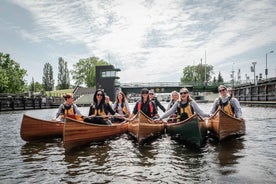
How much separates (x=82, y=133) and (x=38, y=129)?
310 centimetres

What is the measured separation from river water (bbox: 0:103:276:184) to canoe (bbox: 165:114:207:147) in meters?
0.31

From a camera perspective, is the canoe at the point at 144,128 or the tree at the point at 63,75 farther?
the tree at the point at 63,75

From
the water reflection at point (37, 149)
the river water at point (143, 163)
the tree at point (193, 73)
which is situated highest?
the tree at point (193, 73)

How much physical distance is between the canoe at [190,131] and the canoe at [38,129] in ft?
15.9

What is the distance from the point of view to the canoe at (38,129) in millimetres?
10688

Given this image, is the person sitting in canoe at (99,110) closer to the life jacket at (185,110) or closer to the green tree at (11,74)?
the life jacket at (185,110)

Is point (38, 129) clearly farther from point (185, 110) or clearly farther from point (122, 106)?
point (185, 110)

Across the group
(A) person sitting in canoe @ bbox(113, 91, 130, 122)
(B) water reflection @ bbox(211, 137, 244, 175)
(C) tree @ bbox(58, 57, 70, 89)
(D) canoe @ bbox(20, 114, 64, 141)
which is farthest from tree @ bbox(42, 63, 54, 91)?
(B) water reflection @ bbox(211, 137, 244, 175)

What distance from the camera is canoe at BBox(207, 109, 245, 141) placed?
29.9 feet

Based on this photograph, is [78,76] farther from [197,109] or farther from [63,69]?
[197,109]

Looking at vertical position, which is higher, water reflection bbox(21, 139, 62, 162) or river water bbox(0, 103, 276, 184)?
river water bbox(0, 103, 276, 184)

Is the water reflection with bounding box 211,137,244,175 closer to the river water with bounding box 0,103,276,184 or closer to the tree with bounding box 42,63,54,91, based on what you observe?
the river water with bounding box 0,103,276,184


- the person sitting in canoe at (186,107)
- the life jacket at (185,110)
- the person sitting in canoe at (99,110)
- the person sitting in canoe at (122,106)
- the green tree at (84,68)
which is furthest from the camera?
the green tree at (84,68)

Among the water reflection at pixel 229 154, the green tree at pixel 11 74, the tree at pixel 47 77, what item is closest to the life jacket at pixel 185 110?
the water reflection at pixel 229 154
